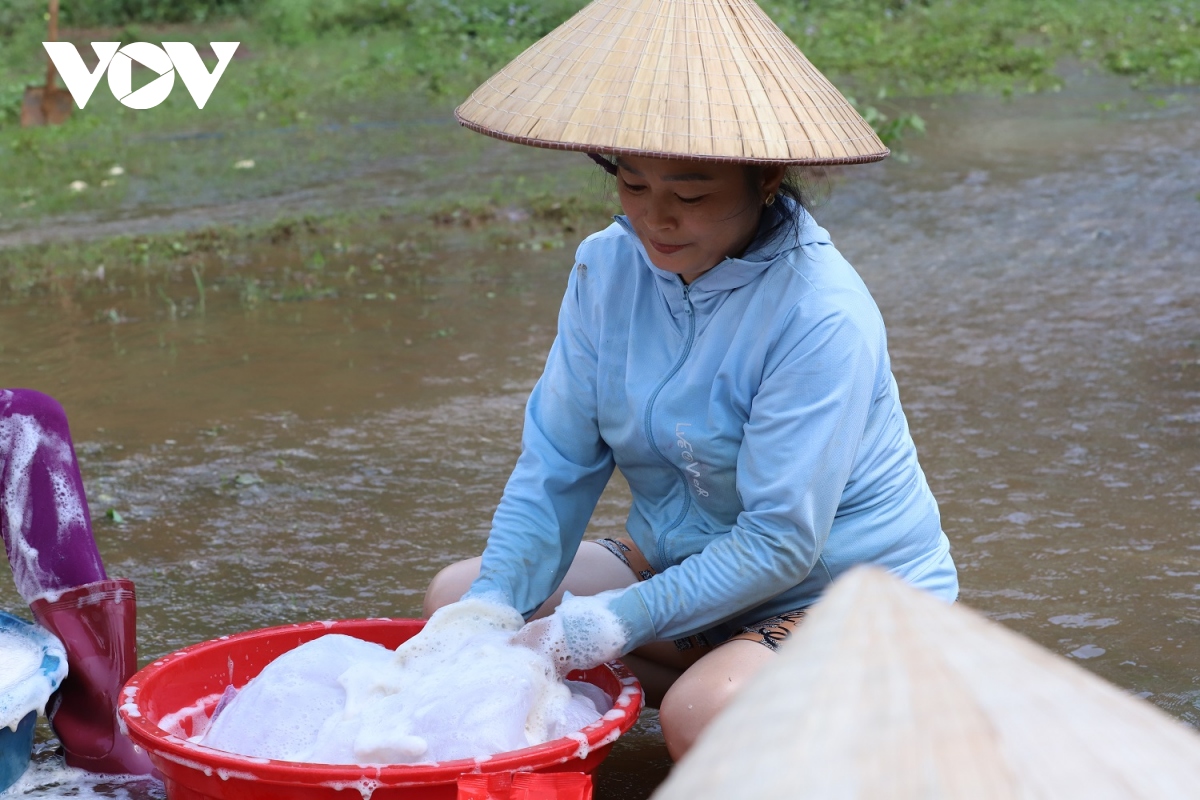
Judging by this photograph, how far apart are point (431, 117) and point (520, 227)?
9.71 ft

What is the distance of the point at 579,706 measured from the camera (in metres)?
1.92

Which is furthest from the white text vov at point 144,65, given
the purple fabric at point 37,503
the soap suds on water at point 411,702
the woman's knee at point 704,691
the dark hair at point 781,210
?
the woman's knee at point 704,691

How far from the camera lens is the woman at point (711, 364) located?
187cm

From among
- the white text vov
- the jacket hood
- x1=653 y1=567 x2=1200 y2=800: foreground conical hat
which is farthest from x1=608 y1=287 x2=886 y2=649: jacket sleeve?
the white text vov

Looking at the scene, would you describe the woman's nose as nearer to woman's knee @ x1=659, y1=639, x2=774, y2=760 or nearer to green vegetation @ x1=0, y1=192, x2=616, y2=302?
woman's knee @ x1=659, y1=639, x2=774, y2=760

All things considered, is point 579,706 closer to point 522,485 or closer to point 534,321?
point 522,485

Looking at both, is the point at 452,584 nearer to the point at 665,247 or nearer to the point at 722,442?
the point at 722,442

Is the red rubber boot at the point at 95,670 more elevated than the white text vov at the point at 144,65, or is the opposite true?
the white text vov at the point at 144,65

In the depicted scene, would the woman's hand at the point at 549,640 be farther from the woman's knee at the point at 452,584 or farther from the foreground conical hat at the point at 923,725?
the foreground conical hat at the point at 923,725

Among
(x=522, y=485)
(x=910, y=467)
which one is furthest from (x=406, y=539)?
(x=910, y=467)

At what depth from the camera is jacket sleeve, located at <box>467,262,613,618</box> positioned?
2170mm

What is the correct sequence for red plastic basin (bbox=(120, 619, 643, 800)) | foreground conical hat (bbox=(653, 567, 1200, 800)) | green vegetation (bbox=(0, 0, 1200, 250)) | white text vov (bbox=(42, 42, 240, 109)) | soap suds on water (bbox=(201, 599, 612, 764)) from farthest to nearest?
white text vov (bbox=(42, 42, 240, 109)) < green vegetation (bbox=(0, 0, 1200, 250)) < soap suds on water (bbox=(201, 599, 612, 764)) < red plastic basin (bbox=(120, 619, 643, 800)) < foreground conical hat (bbox=(653, 567, 1200, 800))

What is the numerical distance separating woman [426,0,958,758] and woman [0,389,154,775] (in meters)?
0.59

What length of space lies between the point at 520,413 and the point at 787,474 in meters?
2.16
